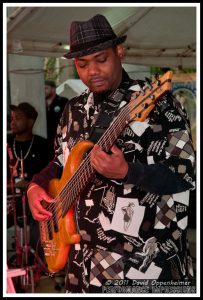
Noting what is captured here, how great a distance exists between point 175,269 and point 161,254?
0.08 metres

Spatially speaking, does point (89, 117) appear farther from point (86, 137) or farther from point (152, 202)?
point (152, 202)

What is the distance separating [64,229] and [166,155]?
1.87 feet

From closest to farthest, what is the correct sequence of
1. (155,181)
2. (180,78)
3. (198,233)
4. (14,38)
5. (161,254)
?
1. (155,181)
2. (161,254)
3. (198,233)
4. (14,38)
5. (180,78)

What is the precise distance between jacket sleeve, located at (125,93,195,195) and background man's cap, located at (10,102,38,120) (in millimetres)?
2160

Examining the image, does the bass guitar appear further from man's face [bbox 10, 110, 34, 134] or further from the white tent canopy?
man's face [bbox 10, 110, 34, 134]

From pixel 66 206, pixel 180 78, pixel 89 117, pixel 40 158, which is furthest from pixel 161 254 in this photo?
pixel 180 78

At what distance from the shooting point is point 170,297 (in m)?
2.25

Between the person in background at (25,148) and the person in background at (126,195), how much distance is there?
164 cm

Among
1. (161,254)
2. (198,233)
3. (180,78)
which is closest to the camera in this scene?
(161,254)

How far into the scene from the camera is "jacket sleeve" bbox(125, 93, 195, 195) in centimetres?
190

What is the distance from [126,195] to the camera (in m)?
2.10

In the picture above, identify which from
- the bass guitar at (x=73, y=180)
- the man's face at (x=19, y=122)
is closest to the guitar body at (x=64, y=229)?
the bass guitar at (x=73, y=180)

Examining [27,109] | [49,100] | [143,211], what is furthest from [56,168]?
[49,100]

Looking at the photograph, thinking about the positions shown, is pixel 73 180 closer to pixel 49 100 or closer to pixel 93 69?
pixel 93 69
